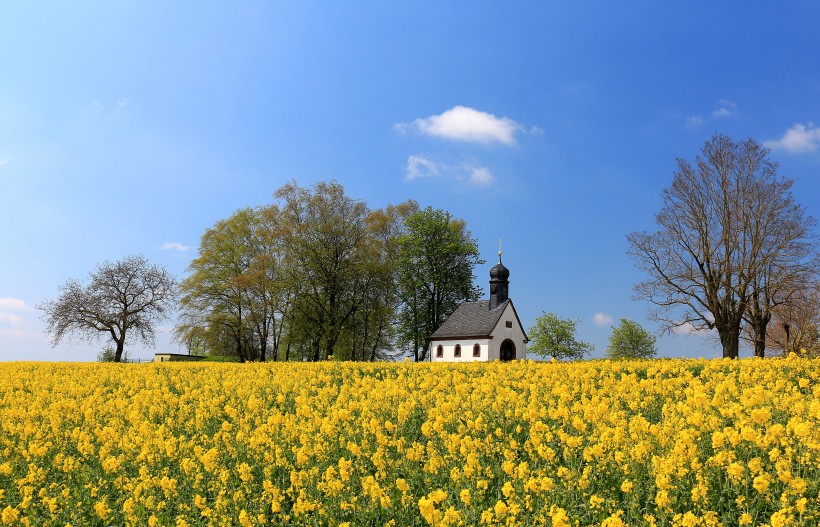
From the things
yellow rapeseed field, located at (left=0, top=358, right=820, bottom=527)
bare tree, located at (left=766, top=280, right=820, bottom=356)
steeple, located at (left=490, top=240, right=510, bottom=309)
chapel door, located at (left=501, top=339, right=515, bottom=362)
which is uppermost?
steeple, located at (left=490, top=240, right=510, bottom=309)

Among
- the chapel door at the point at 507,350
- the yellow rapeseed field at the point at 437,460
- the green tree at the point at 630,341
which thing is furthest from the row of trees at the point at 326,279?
the yellow rapeseed field at the point at 437,460

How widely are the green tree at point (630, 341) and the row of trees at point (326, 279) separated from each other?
1975 cm

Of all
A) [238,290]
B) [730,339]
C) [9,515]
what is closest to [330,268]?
[238,290]

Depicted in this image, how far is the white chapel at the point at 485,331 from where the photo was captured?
4491cm

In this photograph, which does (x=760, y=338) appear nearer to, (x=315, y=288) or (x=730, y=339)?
(x=730, y=339)

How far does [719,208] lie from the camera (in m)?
32.3

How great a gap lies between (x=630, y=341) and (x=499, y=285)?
72.4 feet

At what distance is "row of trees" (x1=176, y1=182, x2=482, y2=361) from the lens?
152ft

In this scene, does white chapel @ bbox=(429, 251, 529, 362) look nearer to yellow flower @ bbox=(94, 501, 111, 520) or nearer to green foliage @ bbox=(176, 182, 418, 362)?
green foliage @ bbox=(176, 182, 418, 362)

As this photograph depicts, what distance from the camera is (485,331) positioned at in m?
44.7

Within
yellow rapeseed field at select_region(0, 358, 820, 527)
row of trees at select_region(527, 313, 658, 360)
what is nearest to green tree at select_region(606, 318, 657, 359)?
row of trees at select_region(527, 313, 658, 360)

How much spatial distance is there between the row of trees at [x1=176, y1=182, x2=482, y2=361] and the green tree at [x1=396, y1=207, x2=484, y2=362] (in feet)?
0.29

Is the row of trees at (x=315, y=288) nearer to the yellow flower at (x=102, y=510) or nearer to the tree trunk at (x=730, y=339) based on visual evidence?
the tree trunk at (x=730, y=339)

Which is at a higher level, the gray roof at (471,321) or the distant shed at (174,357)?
the gray roof at (471,321)
